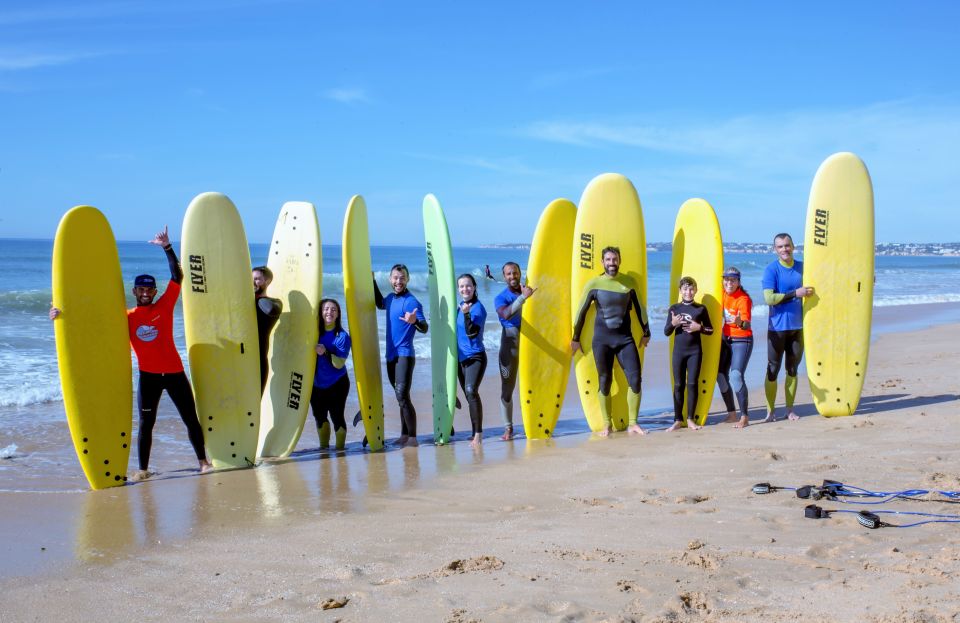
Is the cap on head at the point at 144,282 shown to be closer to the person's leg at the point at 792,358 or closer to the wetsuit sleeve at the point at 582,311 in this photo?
the wetsuit sleeve at the point at 582,311

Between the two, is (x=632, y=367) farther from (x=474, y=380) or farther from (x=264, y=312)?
(x=264, y=312)

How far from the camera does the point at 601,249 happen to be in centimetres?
661

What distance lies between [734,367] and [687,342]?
470 millimetres

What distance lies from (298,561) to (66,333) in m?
2.44

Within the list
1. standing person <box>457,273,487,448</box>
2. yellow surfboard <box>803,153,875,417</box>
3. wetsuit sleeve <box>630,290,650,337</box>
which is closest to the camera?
standing person <box>457,273,487,448</box>

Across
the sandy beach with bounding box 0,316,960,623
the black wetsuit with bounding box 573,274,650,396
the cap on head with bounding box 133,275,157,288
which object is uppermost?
the cap on head with bounding box 133,275,157,288

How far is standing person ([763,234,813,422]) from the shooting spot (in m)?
6.42

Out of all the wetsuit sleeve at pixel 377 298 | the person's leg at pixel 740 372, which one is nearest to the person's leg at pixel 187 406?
the wetsuit sleeve at pixel 377 298

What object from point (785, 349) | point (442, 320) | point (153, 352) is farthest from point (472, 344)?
point (785, 349)

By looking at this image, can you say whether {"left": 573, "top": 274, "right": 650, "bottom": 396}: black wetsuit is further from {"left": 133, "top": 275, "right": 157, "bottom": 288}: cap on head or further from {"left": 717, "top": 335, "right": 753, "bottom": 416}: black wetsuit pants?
{"left": 133, "top": 275, "right": 157, "bottom": 288}: cap on head

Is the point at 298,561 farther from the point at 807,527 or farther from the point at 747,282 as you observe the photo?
the point at 747,282

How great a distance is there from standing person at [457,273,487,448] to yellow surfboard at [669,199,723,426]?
4.77ft

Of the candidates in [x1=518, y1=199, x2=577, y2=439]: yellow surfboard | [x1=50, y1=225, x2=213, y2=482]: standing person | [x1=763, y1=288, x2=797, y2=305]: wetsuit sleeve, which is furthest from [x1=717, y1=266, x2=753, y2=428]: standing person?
[x1=50, y1=225, x2=213, y2=482]: standing person

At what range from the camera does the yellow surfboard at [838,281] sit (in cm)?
657
